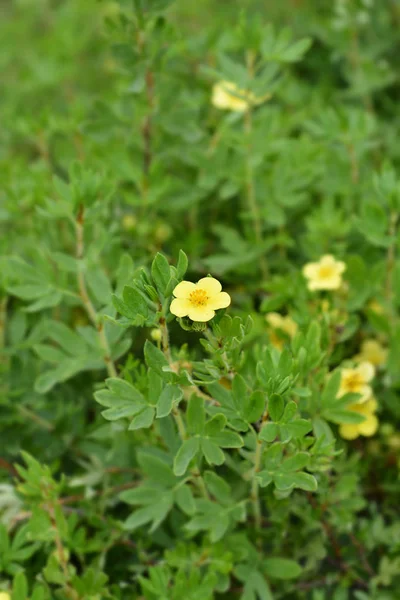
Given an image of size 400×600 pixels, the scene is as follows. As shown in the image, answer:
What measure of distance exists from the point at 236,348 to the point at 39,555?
0.64m

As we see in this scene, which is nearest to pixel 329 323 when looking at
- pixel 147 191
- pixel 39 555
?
pixel 147 191

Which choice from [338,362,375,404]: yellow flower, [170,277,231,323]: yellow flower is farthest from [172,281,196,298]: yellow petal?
[338,362,375,404]: yellow flower

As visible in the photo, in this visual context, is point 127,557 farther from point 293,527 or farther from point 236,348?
point 236,348

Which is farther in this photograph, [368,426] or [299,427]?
[368,426]

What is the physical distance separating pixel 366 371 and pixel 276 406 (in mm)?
415

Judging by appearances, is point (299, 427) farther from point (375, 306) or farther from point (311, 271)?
point (375, 306)

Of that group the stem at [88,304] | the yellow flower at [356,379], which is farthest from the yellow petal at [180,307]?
the yellow flower at [356,379]

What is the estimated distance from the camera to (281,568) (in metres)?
1.31

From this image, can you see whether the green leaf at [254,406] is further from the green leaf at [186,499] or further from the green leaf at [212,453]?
the green leaf at [186,499]

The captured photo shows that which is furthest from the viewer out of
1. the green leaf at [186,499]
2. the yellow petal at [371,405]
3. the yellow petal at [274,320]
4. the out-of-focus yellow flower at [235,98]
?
the out-of-focus yellow flower at [235,98]

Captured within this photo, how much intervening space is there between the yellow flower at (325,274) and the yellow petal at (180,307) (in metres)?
0.52

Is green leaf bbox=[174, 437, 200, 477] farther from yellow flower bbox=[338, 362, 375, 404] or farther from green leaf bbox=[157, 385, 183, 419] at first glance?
yellow flower bbox=[338, 362, 375, 404]

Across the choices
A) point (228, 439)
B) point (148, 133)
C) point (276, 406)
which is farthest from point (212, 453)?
point (148, 133)

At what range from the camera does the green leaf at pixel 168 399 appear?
105cm
